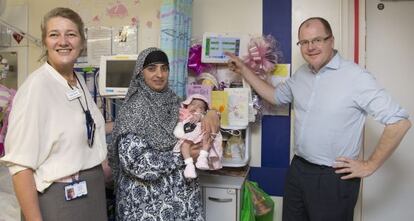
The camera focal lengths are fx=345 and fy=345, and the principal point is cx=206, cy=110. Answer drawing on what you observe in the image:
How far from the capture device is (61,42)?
1308 mm

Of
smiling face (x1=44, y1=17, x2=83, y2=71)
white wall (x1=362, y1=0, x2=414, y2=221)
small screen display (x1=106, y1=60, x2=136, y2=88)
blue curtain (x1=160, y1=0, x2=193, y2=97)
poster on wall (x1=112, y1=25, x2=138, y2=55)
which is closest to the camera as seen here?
smiling face (x1=44, y1=17, x2=83, y2=71)

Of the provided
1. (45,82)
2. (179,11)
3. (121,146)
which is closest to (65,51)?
(45,82)

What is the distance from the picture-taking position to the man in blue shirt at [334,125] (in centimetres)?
174

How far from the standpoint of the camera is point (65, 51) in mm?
1327

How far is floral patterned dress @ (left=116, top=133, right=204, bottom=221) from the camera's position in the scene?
1516mm

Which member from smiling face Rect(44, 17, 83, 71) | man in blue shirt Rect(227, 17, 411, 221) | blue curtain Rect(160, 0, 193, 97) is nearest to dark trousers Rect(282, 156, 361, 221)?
man in blue shirt Rect(227, 17, 411, 221)

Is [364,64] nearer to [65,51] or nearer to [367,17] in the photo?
[367,17]

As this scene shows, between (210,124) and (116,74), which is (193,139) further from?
(116,74)

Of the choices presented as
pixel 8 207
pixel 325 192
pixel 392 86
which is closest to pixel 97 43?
pixel 8 207

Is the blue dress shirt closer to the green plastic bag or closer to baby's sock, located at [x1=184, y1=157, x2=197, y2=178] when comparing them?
the green plastic bag

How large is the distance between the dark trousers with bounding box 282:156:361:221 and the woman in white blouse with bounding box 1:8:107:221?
1114 millimetres

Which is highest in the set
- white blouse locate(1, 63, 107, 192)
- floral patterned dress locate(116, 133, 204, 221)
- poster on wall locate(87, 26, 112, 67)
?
poster on wall locate(87, 26, 112, 67)

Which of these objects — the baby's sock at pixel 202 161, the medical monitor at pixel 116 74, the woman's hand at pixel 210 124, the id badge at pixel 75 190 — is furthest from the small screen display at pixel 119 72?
the id badge at pixel 75 190

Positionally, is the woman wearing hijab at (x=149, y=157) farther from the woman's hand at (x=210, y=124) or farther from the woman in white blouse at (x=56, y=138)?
the woman in white blouse at (x=56, y=138)
